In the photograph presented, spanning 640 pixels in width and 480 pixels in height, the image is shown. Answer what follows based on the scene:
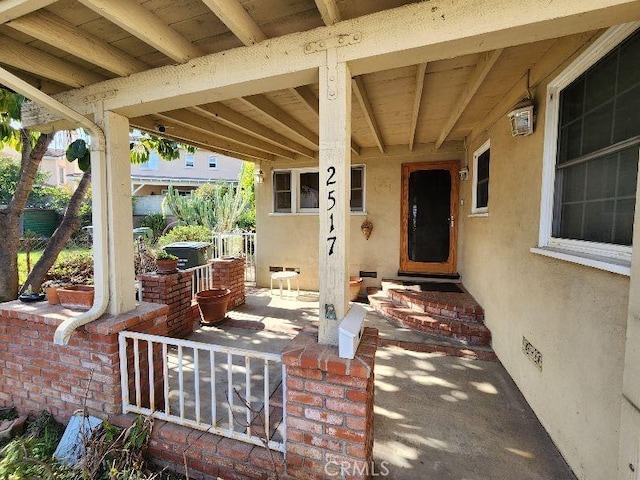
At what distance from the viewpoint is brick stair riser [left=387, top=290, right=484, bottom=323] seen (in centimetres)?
404

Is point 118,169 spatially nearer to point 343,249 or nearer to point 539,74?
point 343,249

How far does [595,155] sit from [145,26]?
9.44 ft

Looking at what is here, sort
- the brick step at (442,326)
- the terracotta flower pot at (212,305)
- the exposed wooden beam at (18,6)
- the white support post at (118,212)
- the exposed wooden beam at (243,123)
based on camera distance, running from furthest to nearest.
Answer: the terracotta flower pot at (212,305) < the brick step at (442,326) < the exposed wooden beam at (243,123) < the white support post at (118,212) < the exposed wooden beam at (18,6)

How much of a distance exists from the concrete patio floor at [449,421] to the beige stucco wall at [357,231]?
6.91ft

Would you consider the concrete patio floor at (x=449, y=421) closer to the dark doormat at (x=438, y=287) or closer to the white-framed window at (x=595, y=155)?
the dark doormat at (x=438, y=287)

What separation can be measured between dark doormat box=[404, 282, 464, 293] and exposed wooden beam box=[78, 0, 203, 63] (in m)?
4.49

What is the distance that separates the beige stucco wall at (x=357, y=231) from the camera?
18.9 feet

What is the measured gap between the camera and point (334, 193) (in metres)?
1.75

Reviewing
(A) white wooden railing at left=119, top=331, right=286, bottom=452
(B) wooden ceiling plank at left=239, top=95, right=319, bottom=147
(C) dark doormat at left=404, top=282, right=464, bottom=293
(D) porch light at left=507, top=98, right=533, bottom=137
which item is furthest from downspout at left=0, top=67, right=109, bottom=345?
(C) dark doormat at left=404, top=282, right=464, bottom=293

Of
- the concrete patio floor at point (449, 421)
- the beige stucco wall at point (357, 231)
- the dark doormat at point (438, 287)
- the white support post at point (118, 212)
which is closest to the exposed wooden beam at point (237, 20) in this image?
the white support post at point (118, 212)

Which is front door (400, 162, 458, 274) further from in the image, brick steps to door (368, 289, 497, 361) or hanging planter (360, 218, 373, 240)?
brick steps to door (368, 289, 497, 361)

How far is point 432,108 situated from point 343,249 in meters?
2.78

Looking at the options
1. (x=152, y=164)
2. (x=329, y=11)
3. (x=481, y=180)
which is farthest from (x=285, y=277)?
(x=152, y=164)

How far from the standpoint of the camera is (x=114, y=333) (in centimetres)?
224
